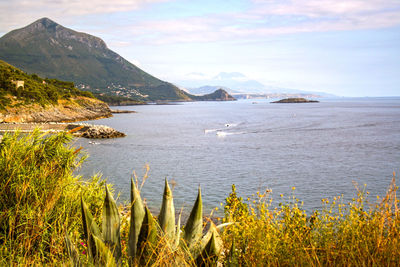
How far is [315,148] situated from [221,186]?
20915 mm

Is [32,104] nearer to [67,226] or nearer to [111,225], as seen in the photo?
[67,226]

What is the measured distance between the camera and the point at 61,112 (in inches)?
2943

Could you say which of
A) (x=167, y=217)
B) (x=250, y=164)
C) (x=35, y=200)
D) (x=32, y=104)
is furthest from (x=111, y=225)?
(x=32, y=104)

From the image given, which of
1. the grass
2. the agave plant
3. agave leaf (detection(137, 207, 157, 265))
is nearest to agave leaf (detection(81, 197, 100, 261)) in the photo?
the agave plant

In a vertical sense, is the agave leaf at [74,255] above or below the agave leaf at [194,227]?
below

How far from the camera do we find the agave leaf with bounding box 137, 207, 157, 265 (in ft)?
13.9

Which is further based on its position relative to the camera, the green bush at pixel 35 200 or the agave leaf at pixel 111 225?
the green bush at pixel 35 200

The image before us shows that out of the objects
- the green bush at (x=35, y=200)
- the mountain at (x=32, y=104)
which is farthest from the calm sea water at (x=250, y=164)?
the mountain at (x=32, y=104)

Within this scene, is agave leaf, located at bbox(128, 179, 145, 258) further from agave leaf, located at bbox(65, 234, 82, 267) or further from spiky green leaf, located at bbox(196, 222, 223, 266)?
spiky green leaf, located at bbox(196, 222, 223, 266)

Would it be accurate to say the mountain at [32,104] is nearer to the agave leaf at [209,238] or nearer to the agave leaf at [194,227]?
the agave leaf at [194,227]

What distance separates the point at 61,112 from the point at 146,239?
7618 centimetres

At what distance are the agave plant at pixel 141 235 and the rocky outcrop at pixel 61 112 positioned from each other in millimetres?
61501

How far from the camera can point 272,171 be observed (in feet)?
94.1

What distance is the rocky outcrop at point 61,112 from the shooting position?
6134cm
